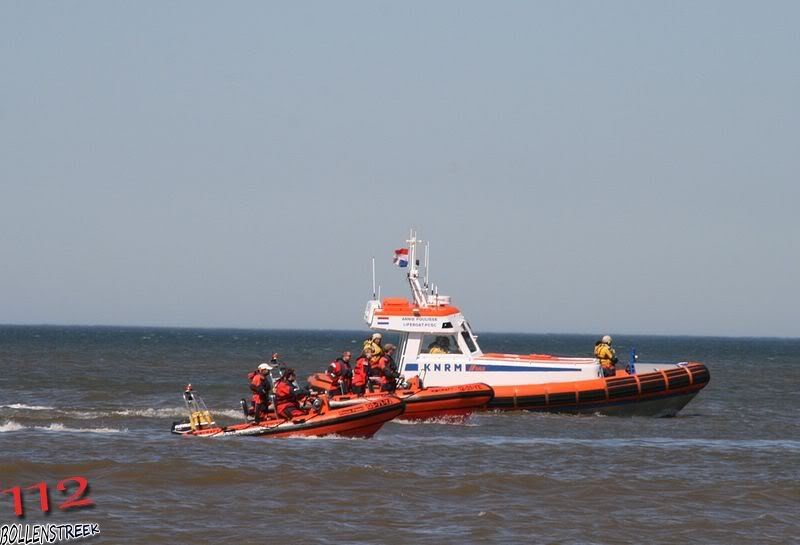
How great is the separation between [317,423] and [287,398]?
2.08 ft

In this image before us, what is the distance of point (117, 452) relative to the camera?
1875cm

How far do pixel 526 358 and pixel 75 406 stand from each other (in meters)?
10.7

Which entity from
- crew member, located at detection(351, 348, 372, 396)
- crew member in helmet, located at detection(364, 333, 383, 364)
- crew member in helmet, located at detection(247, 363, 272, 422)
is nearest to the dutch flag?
crew member in helmet, located at detection(364, 333, 383, 364)

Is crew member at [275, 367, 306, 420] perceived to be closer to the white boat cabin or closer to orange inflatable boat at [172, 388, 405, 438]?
orange inflatable boat at [172, 388, 405, 438]

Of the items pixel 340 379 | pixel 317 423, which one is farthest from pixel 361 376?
pixel 317 423

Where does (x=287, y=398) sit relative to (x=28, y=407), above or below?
above

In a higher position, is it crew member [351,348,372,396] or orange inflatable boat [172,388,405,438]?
crew member [351,348,372,396]

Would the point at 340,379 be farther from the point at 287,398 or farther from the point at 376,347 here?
the point at 287,398

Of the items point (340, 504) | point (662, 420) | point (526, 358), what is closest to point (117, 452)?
point (340, 504)

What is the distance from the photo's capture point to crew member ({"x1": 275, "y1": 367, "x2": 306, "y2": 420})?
20344mm

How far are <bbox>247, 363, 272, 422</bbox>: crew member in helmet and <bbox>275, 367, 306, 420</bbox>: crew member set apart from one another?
185 mm

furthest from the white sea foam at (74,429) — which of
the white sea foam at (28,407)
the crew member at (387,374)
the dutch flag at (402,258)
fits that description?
the dutch flag at (402,258)

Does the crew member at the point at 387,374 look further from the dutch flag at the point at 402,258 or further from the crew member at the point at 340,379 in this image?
the dutch flag at the point at 402,258

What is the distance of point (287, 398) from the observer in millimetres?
20469
